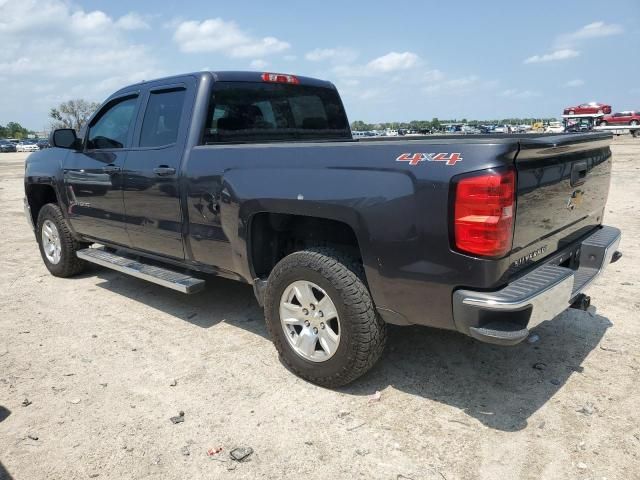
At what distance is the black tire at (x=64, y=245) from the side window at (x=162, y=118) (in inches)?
74.7

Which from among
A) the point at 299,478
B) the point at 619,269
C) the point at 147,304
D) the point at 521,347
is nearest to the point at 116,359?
the point at 147,304

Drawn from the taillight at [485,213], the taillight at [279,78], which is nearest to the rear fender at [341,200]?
the taillight at [485,213]

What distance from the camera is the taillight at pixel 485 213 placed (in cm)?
230

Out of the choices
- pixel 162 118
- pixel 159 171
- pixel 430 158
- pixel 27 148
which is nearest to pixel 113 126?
pixel 162 118

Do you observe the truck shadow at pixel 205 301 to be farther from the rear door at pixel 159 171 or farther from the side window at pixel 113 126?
the side window at pixel 113 126

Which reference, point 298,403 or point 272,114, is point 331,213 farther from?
point 272,114

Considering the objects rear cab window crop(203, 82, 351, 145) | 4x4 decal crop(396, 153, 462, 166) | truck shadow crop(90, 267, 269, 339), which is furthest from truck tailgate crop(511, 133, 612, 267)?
rear cab window crop(203, 82, 351, 145)

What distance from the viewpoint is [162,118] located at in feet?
13.6

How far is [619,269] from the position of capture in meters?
5.20

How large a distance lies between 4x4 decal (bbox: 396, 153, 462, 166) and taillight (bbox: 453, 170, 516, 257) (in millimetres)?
114

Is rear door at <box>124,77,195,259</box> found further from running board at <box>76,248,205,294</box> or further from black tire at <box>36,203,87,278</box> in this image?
black tire at <box>36,203,87,278</box>

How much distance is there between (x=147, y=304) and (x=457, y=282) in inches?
132

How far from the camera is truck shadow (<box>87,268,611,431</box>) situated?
9.68 ft

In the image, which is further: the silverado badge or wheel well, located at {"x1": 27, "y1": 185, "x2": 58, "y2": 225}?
wheel well, located at {"x1": 27, "y1": 185, "x2": 58, "y2": 225}
